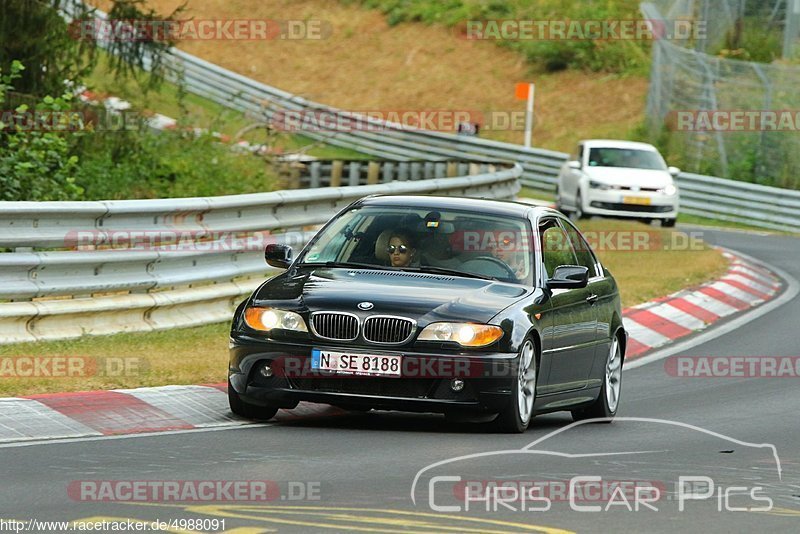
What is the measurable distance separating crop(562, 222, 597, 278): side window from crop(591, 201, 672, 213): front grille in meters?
18.5

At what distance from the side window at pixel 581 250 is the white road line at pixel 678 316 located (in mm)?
6096

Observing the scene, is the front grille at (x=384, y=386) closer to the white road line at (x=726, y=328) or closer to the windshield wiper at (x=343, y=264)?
the windshield wiper at (x=343, y=264)

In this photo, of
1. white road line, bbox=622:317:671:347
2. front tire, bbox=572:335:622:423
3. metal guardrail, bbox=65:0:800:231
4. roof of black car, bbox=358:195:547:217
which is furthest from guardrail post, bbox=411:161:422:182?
roof of black car, bbox=358:195:547:217

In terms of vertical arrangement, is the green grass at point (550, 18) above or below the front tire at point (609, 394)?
above

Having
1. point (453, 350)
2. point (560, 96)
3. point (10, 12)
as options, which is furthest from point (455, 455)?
point (560, 96)

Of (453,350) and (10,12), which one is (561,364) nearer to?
(453,350)

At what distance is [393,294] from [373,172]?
870 inches

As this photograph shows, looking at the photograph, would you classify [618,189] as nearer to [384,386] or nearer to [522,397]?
[522,397]

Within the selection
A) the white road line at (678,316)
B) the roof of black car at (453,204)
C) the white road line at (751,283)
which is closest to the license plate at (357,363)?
the roof of black car at (453,204)

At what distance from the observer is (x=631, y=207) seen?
30781 millimetres

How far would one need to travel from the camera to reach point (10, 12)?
21.2 m

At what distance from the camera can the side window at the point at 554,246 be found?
11.4 meters

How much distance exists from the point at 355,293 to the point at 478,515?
290cm

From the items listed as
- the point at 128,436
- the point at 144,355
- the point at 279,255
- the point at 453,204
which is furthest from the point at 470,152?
the point at 128,436
